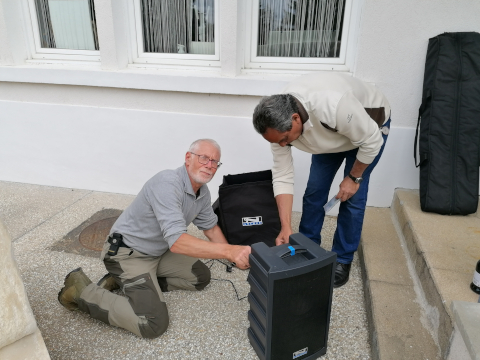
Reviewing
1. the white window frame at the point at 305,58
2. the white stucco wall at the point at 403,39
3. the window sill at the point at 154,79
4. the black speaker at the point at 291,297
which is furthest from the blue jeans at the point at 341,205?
the white window frame at the point at 305,58

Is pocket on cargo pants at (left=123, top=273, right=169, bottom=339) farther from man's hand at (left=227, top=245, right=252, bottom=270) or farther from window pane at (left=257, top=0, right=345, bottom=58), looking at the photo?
window pane at (left=257, top=0, right=345, bottom=58)

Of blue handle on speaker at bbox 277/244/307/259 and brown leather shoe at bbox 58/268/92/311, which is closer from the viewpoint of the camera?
blue handle on speaker at bbox 277/244/307/259

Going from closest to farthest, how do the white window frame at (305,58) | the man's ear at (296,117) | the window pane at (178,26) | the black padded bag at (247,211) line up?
the man's ear at (296,117), the black padded bag at (247,211), the white window frame at (305,58), the window pane at (178,26)

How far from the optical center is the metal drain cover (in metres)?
2.94

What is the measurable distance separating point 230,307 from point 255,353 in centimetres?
42

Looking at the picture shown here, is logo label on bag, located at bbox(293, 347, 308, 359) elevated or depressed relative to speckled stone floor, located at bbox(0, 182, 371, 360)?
elevated

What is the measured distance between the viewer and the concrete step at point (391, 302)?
5.93 feet

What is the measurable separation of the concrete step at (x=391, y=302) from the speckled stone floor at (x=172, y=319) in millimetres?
135

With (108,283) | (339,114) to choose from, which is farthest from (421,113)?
(108,283)

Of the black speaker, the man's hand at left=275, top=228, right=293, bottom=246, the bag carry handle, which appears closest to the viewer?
the black speaker

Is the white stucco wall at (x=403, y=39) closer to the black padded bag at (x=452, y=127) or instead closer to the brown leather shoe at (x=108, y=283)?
the black padded bag at (x=452, y=127)

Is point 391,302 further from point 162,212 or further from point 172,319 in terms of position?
point 162,212

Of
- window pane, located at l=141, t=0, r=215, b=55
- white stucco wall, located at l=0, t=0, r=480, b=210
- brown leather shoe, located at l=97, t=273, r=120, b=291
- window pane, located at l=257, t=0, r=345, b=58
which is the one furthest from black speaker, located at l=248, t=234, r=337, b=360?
window pane, located at l=141, t=0, r=215, b=55

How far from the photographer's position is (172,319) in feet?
7.11
